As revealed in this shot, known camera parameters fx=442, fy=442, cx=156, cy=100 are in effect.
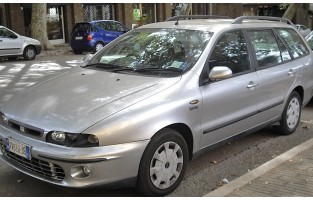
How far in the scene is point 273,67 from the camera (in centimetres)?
561

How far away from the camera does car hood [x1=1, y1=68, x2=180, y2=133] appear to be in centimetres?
374

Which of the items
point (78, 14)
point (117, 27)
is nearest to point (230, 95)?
point (117, 27)

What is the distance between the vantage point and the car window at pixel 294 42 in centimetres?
616

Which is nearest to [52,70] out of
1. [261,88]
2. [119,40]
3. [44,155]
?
[119,40]

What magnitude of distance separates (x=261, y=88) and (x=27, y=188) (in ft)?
9.46

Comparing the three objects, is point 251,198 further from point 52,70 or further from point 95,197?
point 52,70

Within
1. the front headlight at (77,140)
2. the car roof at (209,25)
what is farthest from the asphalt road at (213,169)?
the car roof at (209,25)

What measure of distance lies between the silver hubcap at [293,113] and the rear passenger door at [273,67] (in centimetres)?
28

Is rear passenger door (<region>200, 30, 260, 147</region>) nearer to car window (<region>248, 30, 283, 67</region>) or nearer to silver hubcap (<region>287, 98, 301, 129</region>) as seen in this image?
car window (<region>248, 30, 283, 67</region>)

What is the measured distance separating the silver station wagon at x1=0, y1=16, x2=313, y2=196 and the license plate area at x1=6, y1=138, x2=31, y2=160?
0.04ft

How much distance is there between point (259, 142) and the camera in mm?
5961

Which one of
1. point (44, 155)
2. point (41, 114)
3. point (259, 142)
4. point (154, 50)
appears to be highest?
point (154, 50)

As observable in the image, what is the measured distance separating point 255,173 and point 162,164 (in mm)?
1070

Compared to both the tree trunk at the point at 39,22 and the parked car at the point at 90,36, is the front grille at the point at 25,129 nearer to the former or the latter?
the parked car at the point at 90,36
